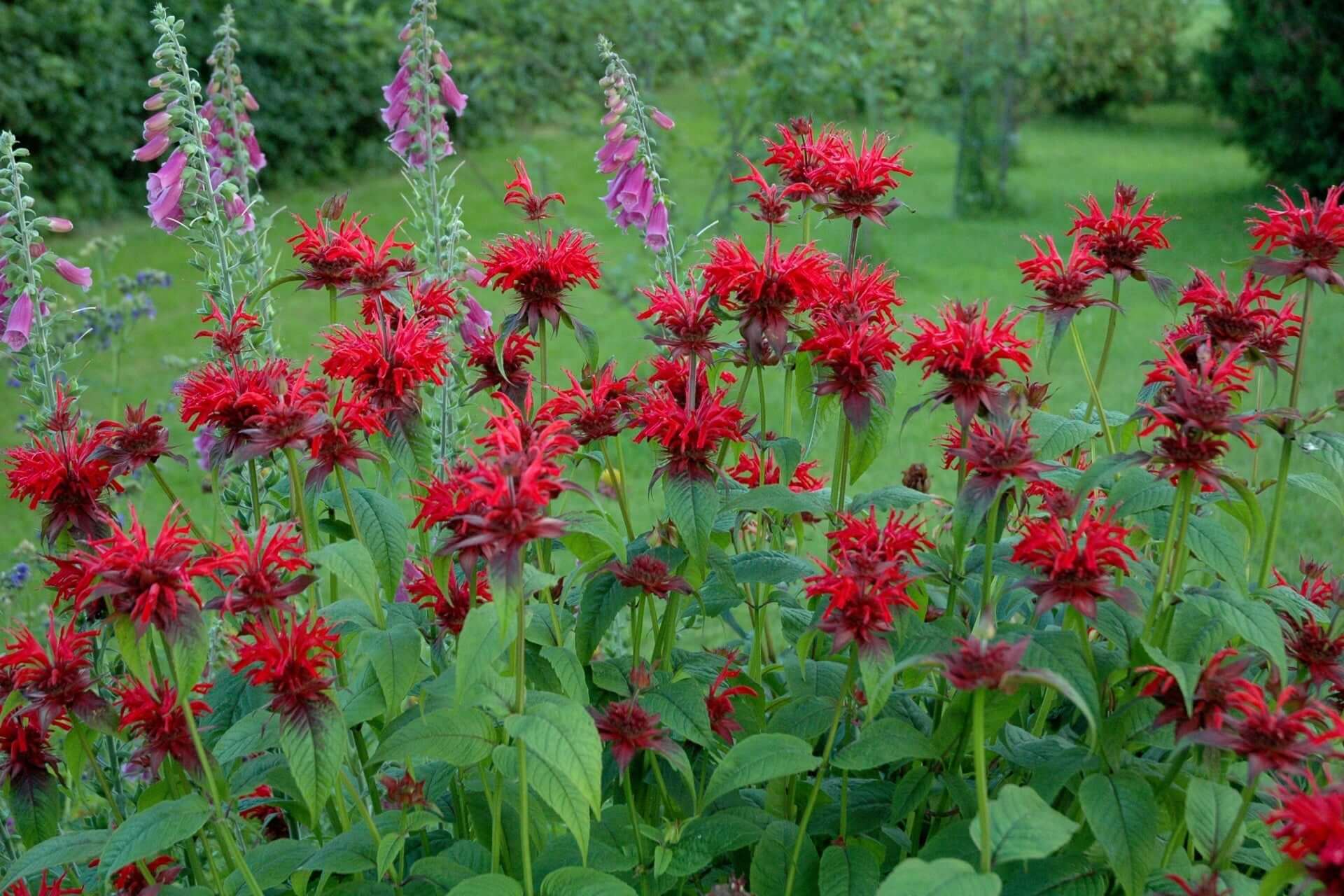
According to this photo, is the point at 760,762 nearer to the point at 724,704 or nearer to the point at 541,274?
the point at 724,704

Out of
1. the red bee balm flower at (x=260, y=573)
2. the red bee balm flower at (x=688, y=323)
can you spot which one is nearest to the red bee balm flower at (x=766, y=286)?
the red bee balm flower at (x=688, y=323)

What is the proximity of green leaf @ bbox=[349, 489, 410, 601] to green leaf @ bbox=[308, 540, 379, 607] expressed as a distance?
2.7 inches

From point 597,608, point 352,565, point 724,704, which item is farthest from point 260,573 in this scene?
point 724,704

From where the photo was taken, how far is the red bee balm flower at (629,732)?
1.45 meters

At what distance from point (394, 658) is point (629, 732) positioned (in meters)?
0.28

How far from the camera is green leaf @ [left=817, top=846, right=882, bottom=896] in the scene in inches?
56.7

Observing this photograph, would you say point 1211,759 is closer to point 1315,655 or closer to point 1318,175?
point 1315,655

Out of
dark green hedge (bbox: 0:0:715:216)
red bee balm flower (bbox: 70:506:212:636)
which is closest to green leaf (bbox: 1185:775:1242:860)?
red bee balm flower (bbox: 70:506:212:636)

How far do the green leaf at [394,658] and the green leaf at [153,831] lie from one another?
0.23m

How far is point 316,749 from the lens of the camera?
1.34 meters

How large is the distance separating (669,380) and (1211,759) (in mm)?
819

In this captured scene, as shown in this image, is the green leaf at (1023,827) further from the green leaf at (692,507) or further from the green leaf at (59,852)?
the green leaf at (59,852)

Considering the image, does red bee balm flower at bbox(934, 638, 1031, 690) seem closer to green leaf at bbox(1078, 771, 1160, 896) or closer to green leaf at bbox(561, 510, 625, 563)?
green leaf at bbox(1078, 771, 1160, 896)

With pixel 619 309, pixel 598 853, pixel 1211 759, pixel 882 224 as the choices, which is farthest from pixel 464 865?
pixel 619 309
